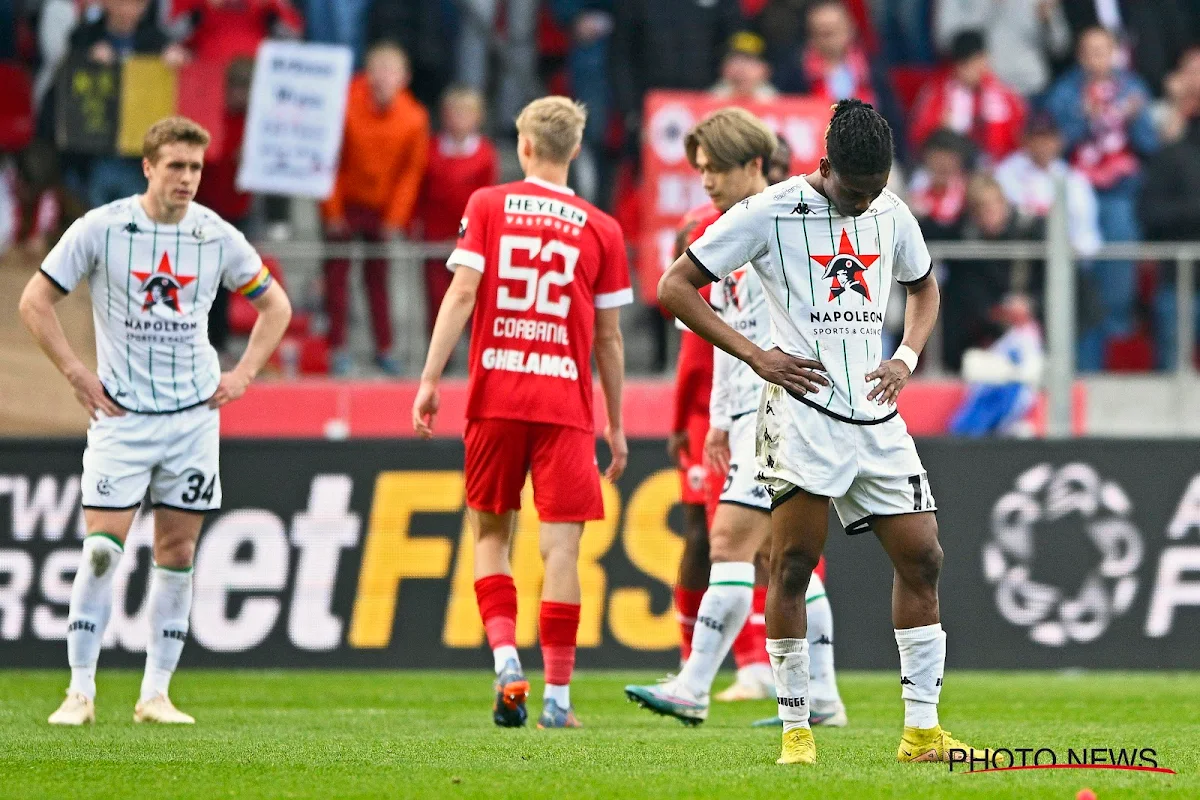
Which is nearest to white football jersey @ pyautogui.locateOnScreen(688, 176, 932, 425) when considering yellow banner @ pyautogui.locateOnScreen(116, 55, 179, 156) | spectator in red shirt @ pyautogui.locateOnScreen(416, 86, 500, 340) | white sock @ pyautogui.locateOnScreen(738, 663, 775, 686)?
white sock @ pyautogui.locateOnScreen(738, 663, 775, 686)

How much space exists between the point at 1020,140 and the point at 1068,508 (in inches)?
208

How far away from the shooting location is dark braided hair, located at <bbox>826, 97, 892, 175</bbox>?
6664 millimetres

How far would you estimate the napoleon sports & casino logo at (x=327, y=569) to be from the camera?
1292 centimetres

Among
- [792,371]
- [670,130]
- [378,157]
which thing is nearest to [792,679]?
[792,371]

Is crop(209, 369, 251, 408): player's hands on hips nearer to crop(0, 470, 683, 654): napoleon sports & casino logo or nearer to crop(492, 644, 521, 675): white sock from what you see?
crop(492, 644, 521, 675): white sock

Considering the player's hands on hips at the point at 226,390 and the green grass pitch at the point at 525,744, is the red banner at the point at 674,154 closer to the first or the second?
the green grass pitch at the point at 525,744

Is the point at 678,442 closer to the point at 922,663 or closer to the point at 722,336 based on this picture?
the point at 722,336

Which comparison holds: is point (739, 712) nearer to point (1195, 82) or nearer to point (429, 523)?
point (429, 523)

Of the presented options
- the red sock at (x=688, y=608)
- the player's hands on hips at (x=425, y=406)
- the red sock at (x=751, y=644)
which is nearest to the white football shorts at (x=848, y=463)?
the player's hands on hips at (x=425, y=406)

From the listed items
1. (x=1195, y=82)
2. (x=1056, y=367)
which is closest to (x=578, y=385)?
(x=1056, y=367)

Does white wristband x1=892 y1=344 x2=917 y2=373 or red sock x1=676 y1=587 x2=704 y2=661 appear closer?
white wristband x1=892 y1=344 x2=917 y2=373

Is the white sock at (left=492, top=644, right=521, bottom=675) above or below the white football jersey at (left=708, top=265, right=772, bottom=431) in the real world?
below

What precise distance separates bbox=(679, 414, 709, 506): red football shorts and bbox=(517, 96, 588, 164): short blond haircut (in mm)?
1642

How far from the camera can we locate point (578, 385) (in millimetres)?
8961
